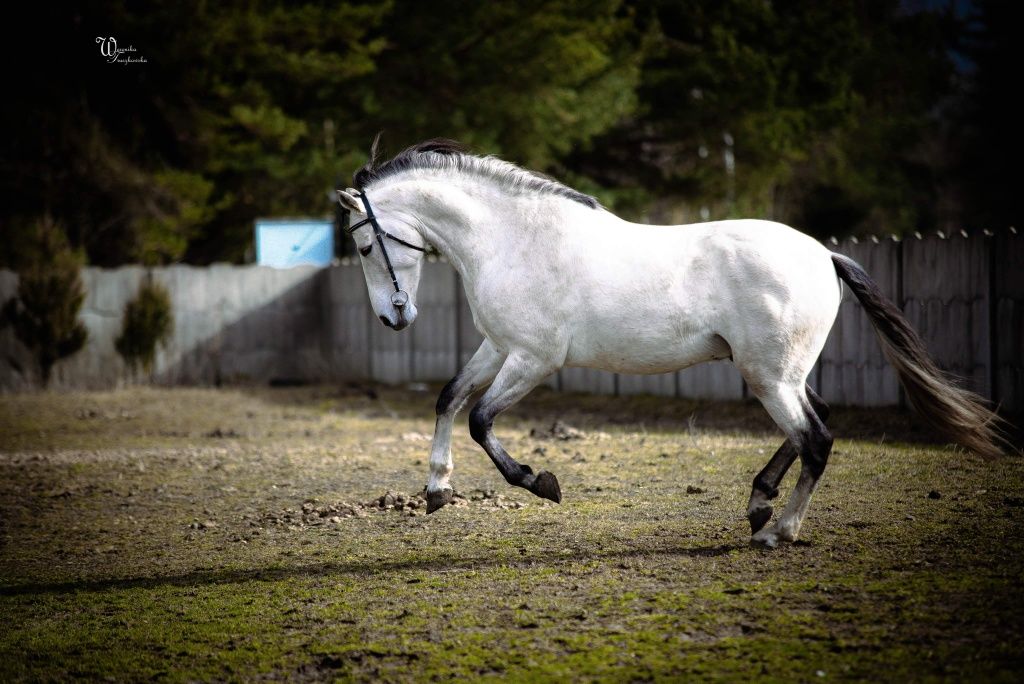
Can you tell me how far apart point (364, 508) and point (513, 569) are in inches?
76.1

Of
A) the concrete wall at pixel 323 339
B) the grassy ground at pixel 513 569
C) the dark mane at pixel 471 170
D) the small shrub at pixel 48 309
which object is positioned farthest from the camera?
the small shrub at pixel 48 309

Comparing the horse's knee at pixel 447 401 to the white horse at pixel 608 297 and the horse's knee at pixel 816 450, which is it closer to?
the white horse at pixel 608 297

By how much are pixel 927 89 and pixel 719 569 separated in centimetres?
2722

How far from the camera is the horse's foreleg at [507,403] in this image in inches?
226

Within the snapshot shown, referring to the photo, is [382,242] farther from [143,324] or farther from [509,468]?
[143,324]

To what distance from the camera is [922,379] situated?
5941mm

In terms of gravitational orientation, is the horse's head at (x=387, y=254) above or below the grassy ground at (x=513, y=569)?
above

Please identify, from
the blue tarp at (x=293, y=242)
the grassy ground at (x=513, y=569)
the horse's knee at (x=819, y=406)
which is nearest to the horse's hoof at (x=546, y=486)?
the grassy ground at (x=513, y=569)

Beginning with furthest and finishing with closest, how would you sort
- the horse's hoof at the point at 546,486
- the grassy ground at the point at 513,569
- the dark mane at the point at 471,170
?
the dark mane at the point at 471,170 < the horse's hoof at the point at 546,486 < the grassy ground at the point at 513,569

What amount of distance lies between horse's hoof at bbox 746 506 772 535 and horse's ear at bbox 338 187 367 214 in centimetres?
266

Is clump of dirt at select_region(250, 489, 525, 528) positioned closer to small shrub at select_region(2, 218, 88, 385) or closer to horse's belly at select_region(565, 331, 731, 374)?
horse's belly at select_region(565, 331, 731, 374)

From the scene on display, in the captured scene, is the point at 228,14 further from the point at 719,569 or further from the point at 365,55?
the point at 719,569

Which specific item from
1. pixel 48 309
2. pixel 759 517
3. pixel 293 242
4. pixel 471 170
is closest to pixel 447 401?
pixel 471 170

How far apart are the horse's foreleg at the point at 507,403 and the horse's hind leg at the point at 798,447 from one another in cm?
114
